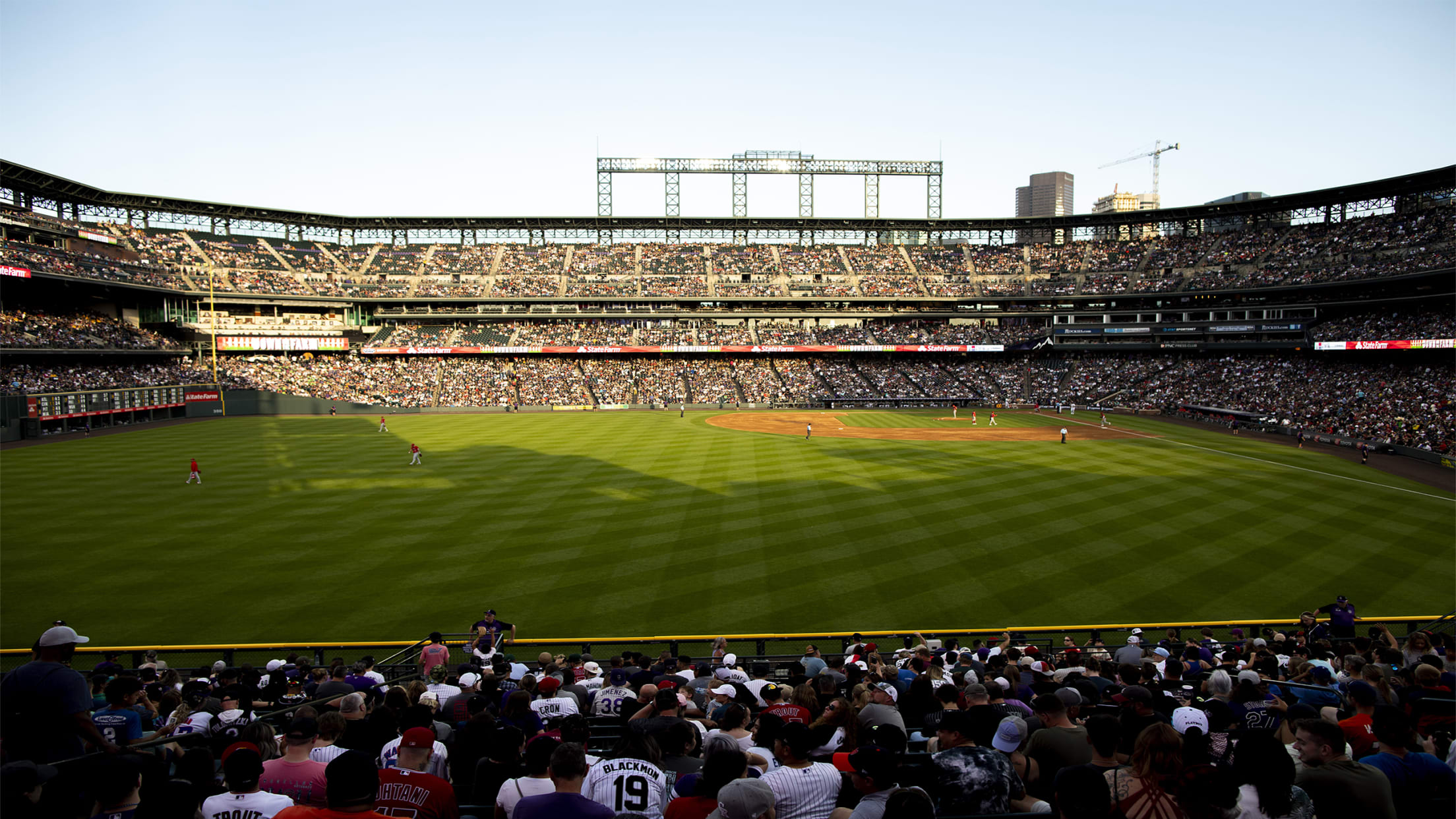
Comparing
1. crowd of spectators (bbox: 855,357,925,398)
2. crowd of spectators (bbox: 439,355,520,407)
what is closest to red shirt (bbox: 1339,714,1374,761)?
crowd of spectators (bbox: 855,357,925,398)

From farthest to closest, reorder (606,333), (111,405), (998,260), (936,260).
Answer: (936,260)
(998,260)
(606,333)
(111,405)

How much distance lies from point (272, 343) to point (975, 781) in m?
89.9

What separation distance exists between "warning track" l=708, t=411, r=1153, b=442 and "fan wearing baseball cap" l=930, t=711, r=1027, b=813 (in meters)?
43.3

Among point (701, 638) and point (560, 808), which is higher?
point (560, 808)

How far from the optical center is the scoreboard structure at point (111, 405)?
49.2 meters

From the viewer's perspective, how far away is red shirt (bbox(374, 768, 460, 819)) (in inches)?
181

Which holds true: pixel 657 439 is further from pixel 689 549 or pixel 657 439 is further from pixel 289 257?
pixel 289 257

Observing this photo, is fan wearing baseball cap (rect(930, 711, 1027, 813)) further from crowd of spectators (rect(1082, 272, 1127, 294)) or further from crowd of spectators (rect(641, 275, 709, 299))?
crowd of spectators (rect(1082, 272, 1127, 294))

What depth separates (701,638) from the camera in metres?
14.1

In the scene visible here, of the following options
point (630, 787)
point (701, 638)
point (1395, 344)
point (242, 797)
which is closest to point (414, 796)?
point (242, 797)

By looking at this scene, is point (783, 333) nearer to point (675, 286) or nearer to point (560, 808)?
point (675, 286)

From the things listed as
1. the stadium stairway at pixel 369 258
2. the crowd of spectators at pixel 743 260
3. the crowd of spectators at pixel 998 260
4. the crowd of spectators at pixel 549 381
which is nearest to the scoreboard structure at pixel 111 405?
the crowd of spectators at pixel 549 381

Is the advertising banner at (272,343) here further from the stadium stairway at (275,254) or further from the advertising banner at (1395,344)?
the advertising banner at (1395,344)

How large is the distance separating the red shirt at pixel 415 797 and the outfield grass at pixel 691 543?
1131cm
